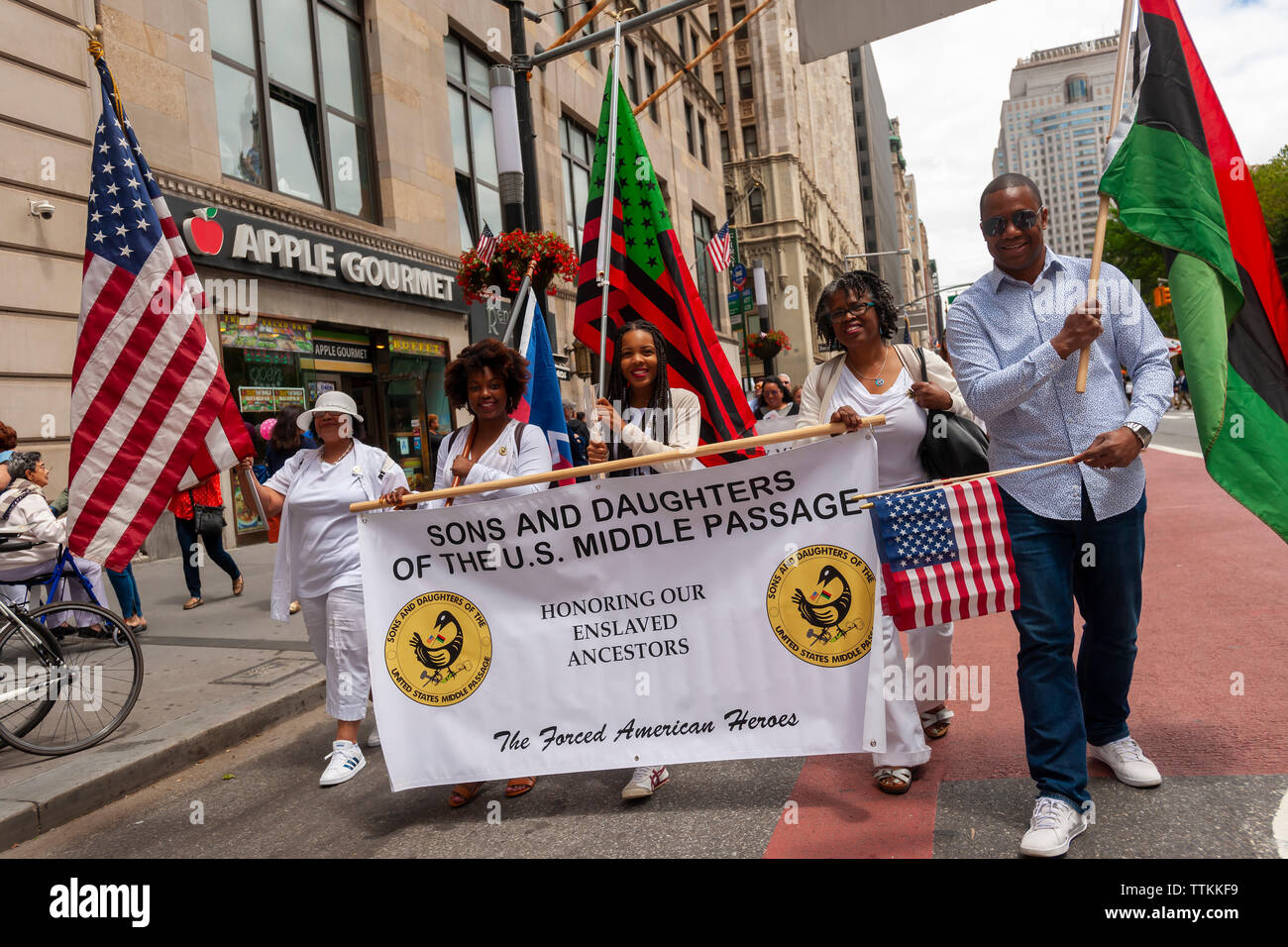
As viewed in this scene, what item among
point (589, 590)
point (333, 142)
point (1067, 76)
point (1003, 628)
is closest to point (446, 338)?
point (333, 142)

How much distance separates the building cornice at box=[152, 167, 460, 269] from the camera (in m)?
11.7

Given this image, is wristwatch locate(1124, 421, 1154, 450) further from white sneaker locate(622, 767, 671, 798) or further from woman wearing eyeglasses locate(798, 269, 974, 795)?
white sneaker locate(622, 767, 671, 798)

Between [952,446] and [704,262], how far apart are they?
32.0 meters

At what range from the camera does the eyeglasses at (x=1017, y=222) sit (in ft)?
10.8

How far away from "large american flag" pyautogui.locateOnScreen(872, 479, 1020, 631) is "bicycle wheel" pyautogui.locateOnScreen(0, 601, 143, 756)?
4496 millimetres

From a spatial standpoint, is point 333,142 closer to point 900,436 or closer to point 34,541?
point 34,541

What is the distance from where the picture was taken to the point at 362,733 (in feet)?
18.2

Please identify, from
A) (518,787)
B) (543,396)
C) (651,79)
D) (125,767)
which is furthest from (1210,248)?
(651,79)

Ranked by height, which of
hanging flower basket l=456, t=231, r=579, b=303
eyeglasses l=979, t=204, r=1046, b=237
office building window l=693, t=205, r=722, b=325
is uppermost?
office building window l=693, t=205, r=722, b=325

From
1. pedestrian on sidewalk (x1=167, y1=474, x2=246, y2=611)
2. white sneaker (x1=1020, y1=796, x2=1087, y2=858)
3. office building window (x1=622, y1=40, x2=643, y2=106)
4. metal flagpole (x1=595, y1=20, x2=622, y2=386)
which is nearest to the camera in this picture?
white sneaker (x1=1020, y1=796, x2=1087, y2=858)

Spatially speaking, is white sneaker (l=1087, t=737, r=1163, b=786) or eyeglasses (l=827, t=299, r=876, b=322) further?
eyeglasses (l=827, t=299, r=876, b=322)

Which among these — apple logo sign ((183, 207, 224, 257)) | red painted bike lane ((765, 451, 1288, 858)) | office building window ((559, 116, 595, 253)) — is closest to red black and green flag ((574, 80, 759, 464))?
red painted bike lane ((765, 451, 1288, 858))

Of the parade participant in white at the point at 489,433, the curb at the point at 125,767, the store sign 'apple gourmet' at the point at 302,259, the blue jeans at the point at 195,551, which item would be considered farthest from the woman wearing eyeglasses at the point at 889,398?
the store sign 'apple gourmet' at the point at 302,259

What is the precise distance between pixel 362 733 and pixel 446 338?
13.0m
